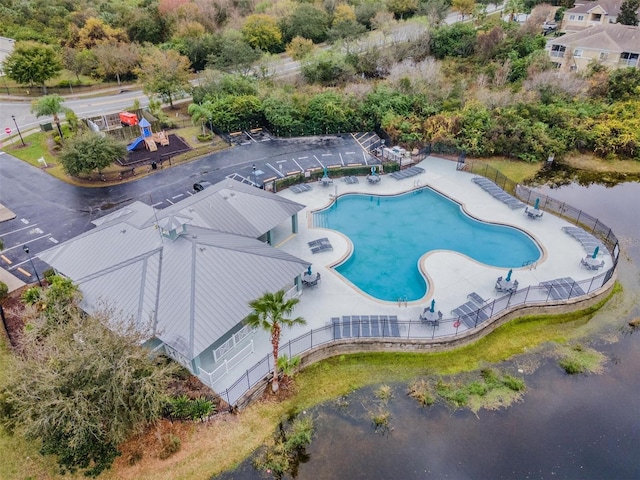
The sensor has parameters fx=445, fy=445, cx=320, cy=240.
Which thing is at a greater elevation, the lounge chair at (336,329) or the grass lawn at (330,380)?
the lounge chair at (336,329)

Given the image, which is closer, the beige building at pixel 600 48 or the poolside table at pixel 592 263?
the poolside table at pixel 592 263

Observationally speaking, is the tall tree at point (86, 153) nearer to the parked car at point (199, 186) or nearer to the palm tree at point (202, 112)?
the parked car at point (199, 186)

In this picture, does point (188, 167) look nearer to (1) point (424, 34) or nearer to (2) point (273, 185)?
(2) point (273, 185)

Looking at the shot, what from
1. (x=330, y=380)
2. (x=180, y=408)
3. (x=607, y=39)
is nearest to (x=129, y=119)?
(x=180, y=408)

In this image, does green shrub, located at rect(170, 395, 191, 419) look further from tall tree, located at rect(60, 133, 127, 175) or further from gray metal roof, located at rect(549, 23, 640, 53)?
gray metal roof, located at rect(549, 23, 640, 53)

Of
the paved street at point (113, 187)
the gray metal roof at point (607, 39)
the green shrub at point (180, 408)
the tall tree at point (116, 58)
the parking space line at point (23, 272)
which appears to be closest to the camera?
the green shrub at point (180, 408)

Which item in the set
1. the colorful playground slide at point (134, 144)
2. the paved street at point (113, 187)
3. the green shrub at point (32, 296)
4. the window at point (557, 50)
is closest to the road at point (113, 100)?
the paved street at point (113, 187)
